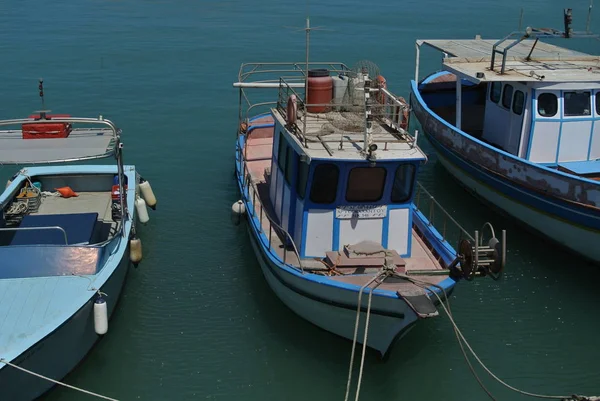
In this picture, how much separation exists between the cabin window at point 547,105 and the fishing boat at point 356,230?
510 cm

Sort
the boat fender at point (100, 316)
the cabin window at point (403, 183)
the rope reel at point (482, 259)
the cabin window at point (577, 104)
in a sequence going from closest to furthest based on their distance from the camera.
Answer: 1. the rope reel at point (482, 259)
2. the boat fender at point (100, 316)
3. the cabin window at point (403, 183)
4. the cabin window at point (577, 104)

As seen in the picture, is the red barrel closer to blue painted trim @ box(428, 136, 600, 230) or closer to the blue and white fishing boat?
the blue and white fishing boat

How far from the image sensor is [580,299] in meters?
14.3

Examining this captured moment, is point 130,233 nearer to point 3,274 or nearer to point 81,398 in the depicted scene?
point 3,274

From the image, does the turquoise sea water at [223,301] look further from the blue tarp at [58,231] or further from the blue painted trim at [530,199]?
the blue tarp at [58,231]

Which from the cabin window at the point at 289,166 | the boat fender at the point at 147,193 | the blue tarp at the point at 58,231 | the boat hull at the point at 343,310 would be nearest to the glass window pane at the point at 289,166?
the cabin window at the point at 289,166

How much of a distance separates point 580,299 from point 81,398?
9.68 metres

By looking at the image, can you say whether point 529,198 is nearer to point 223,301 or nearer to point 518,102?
point 518,102

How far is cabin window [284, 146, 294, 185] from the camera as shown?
1311 cm

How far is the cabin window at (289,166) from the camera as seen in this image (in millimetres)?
13107

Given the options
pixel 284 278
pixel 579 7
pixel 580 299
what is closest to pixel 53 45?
pixel 284 278

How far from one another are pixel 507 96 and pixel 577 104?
1752 millimetres

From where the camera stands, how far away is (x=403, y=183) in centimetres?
1239

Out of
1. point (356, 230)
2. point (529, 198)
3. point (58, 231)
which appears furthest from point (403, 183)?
point (58, 231)
